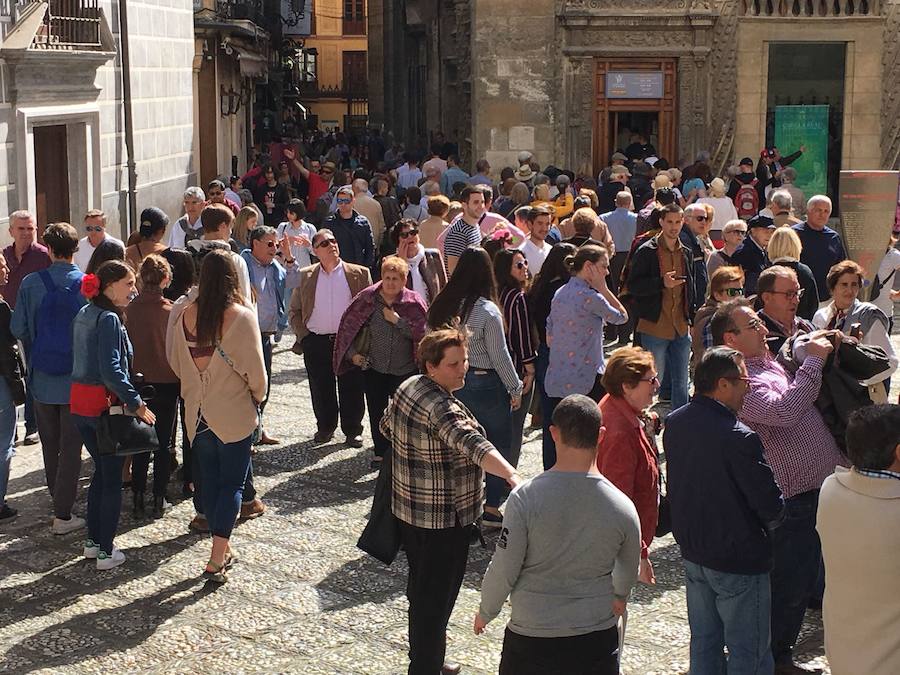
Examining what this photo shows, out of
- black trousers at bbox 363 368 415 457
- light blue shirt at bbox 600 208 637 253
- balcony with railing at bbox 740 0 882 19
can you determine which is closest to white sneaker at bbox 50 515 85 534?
black trousers at bbox 363 368 415 457

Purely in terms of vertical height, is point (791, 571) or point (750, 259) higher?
point (750, 259)

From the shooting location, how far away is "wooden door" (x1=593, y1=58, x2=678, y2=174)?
936 inches

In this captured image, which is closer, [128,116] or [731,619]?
[731,619]

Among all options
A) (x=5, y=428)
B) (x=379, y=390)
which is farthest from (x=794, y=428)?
(x=5, y=428)

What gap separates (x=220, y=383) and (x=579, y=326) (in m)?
2.14

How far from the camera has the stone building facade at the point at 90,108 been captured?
46.1 ft

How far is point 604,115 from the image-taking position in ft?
78.3

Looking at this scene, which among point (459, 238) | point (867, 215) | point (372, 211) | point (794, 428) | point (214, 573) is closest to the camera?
point (794, 428)

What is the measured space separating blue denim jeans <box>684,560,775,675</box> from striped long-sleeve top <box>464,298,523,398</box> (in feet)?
8.71

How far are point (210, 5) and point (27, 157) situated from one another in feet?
36.7

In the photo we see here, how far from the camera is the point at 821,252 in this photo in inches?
440

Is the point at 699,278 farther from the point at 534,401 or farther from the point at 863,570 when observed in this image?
the point at 863,570

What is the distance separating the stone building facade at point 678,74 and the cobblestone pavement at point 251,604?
1484 cm

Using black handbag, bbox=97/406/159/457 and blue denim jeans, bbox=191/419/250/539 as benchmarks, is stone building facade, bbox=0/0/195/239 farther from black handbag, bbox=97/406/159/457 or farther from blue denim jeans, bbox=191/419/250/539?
blue denim jeans, bbox=191/419/250/539
